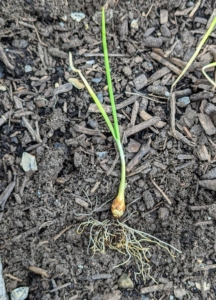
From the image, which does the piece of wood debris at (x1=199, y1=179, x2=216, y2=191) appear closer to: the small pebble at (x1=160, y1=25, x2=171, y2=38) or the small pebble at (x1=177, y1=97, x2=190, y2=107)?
the small pebble at (x1=177, y1=97, x2=190, y2=107)

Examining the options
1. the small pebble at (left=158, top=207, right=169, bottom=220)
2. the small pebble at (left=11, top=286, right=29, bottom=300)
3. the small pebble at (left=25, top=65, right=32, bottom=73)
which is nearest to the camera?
the small pebble at (left=11, top=286, right=29, bottom=300)

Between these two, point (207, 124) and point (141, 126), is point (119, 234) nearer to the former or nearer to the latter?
point (141, 126)

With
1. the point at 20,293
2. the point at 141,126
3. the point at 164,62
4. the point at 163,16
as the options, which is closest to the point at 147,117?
the point at 141,126

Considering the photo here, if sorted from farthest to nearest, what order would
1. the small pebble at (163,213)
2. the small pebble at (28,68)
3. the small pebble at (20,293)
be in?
1. the small pebble at (28,68)
2. the small pebble at (163,213)
3. the small pebble at (20,293)

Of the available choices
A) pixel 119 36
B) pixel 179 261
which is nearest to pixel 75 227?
pixel 179 261

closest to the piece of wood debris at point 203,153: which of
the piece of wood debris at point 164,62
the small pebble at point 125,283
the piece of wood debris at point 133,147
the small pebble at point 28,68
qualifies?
the piece of wood debris at point 133,147

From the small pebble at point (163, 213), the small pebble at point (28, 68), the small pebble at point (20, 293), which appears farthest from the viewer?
the small pebble at point (28, 68)

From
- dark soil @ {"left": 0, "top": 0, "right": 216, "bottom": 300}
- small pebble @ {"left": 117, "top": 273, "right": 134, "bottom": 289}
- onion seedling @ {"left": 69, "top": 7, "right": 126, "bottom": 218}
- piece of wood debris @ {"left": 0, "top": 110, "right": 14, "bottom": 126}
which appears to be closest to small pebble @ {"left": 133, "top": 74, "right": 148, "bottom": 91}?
dark soil @ {"left": 0, "top": 0, "right": 216, "bottom": 300}

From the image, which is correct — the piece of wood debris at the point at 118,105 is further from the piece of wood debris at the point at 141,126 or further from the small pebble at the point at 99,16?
the small pebble at the point at 99,16
